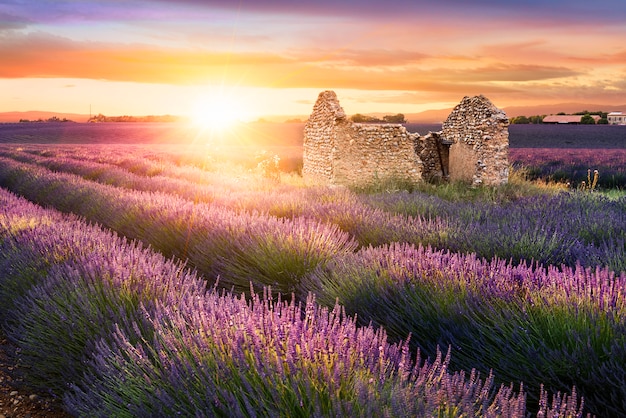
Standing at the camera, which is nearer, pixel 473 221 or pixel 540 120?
pixel 473 221

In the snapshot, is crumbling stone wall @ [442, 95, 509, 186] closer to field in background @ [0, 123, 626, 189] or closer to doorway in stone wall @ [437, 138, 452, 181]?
doorway in stone wall @ [437, 138, 452, 181]

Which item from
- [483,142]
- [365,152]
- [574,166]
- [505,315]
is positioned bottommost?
[574,166]

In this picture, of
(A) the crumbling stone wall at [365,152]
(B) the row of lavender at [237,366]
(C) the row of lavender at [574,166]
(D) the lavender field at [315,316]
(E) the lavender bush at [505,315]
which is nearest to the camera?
(B) the row of lavender at [237,366]

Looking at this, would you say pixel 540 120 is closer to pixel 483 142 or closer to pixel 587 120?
pixel 587 120

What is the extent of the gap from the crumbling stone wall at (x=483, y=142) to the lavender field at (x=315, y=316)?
24.4ft

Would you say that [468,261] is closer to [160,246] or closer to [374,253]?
[374,253]

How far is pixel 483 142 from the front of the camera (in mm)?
13555

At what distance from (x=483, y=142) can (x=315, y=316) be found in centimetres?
1170

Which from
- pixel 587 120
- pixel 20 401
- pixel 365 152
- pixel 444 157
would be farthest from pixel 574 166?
pixel 587 120

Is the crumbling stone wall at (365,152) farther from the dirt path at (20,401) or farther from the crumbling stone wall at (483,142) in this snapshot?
the dirt path at (20,401)

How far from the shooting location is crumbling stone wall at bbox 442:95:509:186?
13430 mm

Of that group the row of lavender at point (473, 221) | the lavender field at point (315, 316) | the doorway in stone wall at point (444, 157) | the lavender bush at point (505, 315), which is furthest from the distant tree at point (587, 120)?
the lavender bush at point (505, 315)

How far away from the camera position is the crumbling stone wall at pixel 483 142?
1343 cm

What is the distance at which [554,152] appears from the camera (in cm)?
2355
